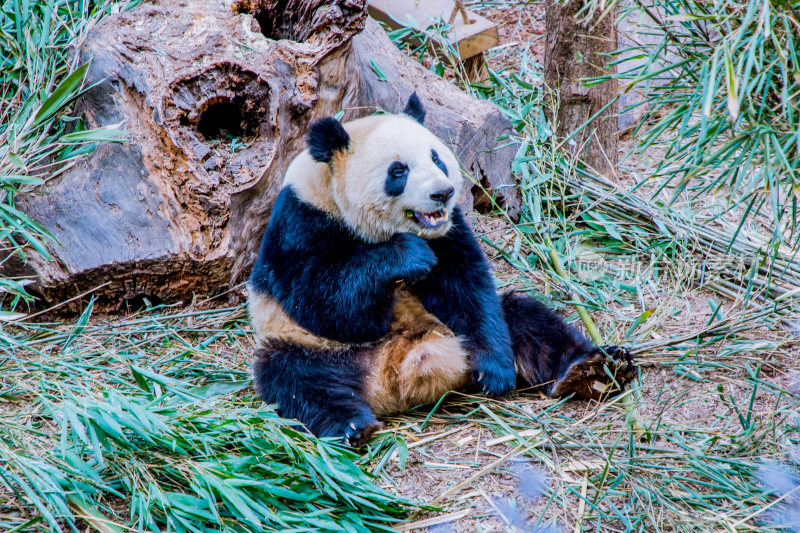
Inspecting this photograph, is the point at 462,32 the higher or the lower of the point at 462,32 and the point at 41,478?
the higher

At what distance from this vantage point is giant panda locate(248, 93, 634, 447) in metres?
2.98

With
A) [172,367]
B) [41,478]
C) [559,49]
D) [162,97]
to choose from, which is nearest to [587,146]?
[559,49]

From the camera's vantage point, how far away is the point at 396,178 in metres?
2.98

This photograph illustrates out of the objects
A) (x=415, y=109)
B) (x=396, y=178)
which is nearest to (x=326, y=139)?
(x=396, y=178)

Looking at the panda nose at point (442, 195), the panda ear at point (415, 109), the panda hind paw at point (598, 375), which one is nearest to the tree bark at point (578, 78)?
the panda ear at point (415, 109)

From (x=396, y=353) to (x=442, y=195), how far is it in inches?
28.9

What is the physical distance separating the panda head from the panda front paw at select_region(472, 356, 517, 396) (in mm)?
615

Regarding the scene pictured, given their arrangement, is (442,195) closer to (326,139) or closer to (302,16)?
(326,139)

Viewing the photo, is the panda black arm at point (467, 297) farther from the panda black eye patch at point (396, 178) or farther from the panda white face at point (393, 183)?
the panda black eye patch at point (396, 178)

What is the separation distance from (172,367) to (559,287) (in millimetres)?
2135

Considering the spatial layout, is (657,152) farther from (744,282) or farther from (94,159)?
(94,159)

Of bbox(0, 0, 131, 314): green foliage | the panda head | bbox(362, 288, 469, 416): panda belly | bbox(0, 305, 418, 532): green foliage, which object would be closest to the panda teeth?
the panda head

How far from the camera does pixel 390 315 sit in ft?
10.5

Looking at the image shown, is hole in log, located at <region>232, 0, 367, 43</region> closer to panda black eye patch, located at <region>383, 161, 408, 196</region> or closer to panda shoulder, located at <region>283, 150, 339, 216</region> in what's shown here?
panda shoulder, located at <region>283, 150, 339, 216</region>
